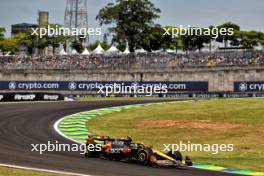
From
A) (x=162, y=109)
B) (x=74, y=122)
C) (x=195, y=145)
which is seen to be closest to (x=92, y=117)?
(x=74, y=122)

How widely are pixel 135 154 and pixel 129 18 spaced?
196ft

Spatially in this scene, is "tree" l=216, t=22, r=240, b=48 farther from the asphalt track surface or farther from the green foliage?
the asphalt track surface

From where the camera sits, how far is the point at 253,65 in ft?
186

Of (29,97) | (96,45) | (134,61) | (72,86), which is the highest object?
(96,45)

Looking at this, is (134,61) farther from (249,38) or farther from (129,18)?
(249,38)

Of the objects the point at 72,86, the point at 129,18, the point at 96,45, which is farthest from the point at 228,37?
the point at 72,86

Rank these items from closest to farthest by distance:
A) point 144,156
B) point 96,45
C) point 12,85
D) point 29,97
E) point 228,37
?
point 144,156 → point 29,97 → point 12,85 → point 228,37 → point 96,45

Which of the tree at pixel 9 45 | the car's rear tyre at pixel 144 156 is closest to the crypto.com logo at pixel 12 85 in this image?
the car's rear tyre at pixel 144 156

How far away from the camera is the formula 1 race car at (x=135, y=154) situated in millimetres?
17234

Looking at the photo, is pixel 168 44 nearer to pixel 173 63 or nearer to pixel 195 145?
pixel 173 63

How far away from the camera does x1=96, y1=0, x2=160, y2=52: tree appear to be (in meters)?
75.7

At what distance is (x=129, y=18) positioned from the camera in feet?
250

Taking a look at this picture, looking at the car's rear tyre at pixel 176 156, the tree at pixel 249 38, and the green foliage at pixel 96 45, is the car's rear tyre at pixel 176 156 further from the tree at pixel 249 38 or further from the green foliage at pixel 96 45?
the green foliage at pixel 96 45

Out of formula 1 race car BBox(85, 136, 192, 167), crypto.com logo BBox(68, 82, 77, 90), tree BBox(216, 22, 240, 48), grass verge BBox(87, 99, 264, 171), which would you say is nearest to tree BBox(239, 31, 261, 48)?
tree BBox(216, 22, 240, 48)
